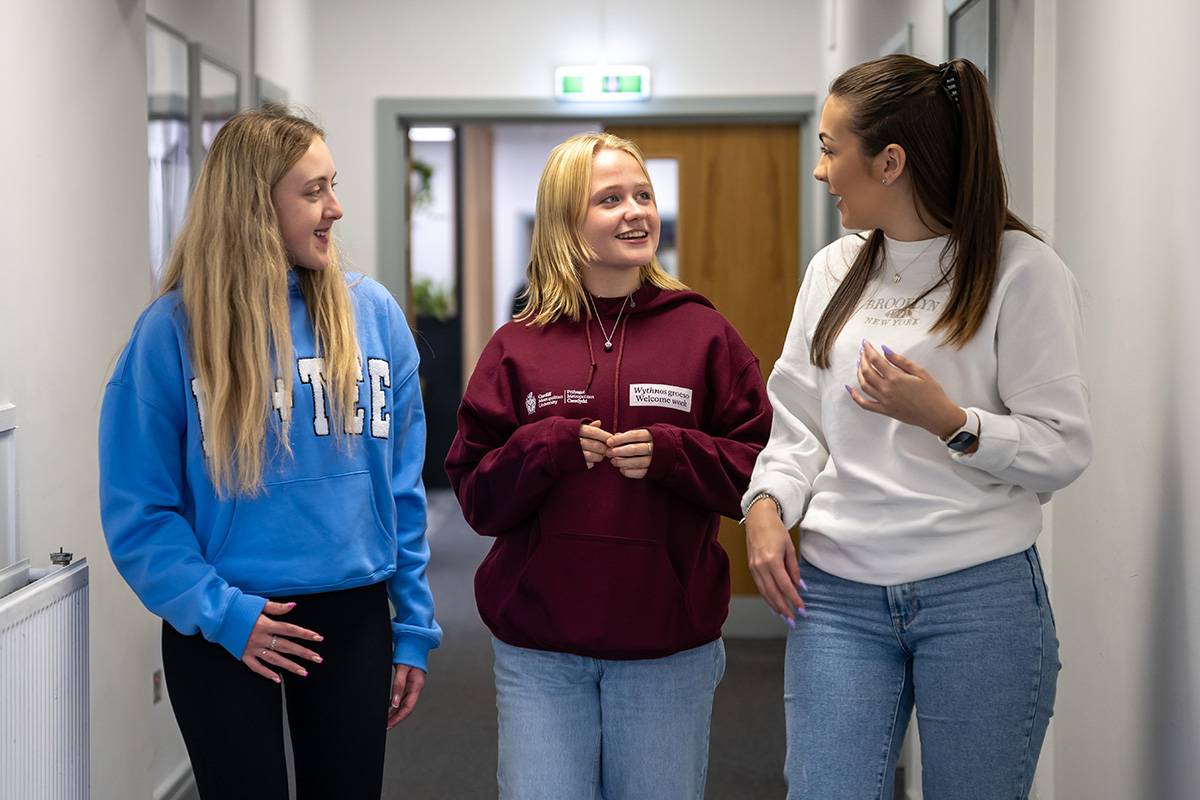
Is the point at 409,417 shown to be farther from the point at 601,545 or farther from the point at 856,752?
the point at 856,752

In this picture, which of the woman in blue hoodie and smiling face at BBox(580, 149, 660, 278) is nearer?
the woman in blue hoodie

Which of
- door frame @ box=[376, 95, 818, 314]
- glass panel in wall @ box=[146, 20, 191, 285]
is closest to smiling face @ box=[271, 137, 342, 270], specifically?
glass panel in wall @ box=[146, 20, 191, 285]

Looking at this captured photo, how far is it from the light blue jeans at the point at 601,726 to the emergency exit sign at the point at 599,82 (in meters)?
3.71

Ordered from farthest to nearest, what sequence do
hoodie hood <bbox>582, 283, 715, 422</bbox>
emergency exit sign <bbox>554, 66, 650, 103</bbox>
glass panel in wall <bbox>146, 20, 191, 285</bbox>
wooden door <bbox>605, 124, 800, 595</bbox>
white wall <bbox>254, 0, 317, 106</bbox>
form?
wooden door <bbox>605, 124, 800, 595</bbox> → emergency exit sign <bbox>554, 66, 650, 103</bbox> → white wall <bbox>254, 0, 317, 106</bbox> → glass panel in wall <bbox>146, 20, 191, 285</bbox> → hoodie hood <bbox>582, 283, 715, 422</bbox>

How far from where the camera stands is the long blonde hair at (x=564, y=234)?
→ 1940mm

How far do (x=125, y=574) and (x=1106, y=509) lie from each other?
4.96 ft

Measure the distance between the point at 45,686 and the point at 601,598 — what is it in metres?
0.86

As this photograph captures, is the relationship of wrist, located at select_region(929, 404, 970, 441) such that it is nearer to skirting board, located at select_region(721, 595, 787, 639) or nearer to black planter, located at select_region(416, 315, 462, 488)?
skirting board, located at select_region(721, 595, 787, 639)

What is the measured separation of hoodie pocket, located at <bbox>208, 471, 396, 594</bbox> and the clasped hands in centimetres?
34

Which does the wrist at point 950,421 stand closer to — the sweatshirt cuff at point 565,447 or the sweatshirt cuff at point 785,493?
the sweatshirt cuff at point 785,493

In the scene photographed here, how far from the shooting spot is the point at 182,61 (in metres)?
3.53

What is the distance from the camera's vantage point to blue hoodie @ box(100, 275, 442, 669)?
166 centimetres

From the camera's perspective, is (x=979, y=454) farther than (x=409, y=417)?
No

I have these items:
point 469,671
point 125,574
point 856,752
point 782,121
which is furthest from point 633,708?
point 782,121
